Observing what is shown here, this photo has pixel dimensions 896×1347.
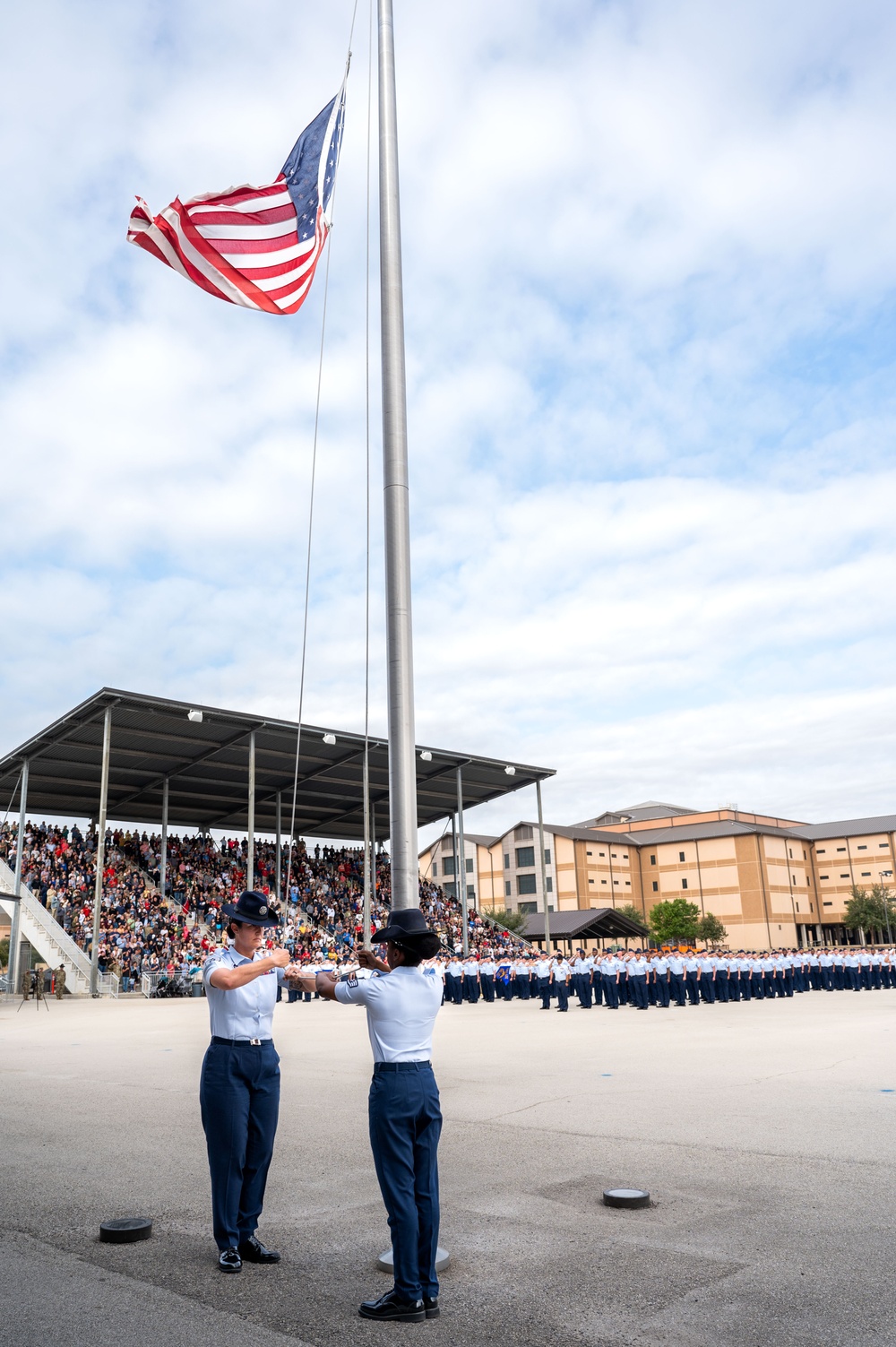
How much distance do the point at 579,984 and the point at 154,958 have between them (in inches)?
703

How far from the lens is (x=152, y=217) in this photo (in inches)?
407

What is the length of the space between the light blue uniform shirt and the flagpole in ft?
6.95

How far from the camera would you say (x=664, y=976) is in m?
25.1

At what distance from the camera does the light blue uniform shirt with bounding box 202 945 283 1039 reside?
527 centimetres

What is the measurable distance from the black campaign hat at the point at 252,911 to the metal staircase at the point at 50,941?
31.8m

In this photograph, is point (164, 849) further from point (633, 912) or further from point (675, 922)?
point (633, 912)

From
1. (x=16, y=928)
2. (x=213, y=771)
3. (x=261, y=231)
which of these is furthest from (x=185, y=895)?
(x=261, y=231)

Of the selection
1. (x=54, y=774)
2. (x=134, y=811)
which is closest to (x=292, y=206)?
(x=54, y=774)

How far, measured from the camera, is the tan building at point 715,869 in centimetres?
8275

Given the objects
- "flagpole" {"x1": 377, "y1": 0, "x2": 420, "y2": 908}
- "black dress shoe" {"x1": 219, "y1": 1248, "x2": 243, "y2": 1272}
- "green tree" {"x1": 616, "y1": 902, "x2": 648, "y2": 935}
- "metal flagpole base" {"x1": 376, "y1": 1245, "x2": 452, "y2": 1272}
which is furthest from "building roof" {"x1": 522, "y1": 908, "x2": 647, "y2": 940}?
"black dress shoe" {"x1": 219, "y1": 1248, "x2": 243, "y2": 1272}

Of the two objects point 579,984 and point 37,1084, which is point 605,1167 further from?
point 579,984

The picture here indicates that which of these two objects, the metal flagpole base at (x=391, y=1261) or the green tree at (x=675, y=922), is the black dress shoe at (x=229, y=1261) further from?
the green tree at (x=675, y=922)

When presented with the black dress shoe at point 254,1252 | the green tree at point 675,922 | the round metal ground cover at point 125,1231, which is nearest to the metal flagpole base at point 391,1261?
the black dress shoe at point 254,1252

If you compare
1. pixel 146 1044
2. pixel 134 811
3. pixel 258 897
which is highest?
pixel 134 811
